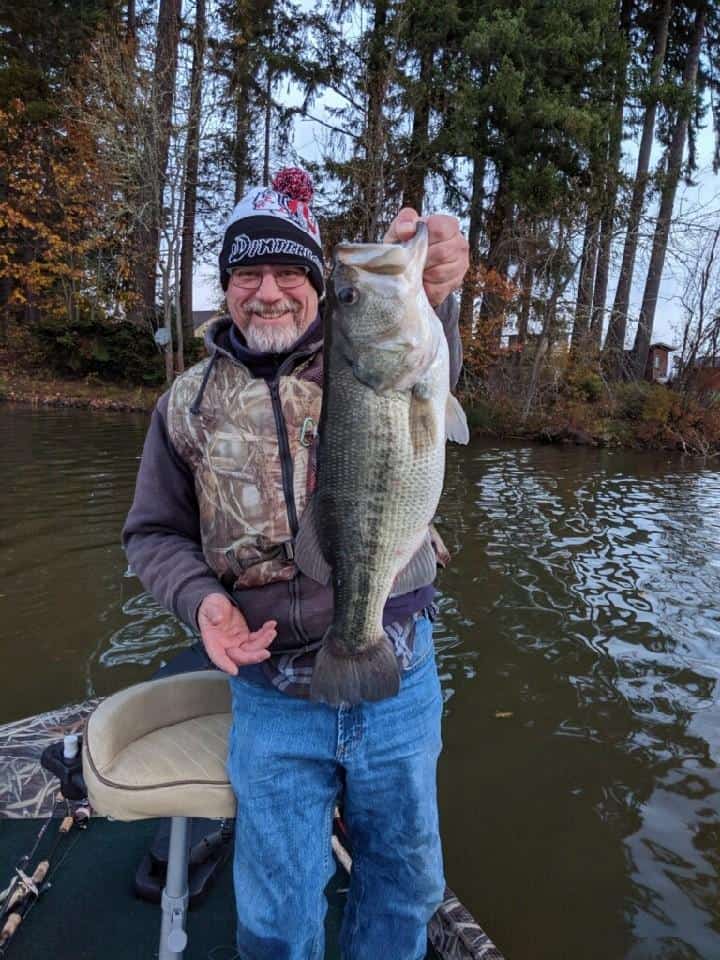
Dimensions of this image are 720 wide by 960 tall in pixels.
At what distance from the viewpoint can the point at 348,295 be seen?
1939 mm

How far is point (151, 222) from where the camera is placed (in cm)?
2189

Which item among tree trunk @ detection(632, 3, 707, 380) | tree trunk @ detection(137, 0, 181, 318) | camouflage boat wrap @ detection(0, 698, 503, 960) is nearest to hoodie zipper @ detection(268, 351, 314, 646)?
camouflage boat wrap @ detection(0, 698, 503, 960)

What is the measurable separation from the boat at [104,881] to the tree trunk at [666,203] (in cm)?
A: 2330

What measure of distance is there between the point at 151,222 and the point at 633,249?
16.3 m

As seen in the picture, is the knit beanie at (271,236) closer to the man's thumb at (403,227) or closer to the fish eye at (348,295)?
the man's thumb at (403,227)

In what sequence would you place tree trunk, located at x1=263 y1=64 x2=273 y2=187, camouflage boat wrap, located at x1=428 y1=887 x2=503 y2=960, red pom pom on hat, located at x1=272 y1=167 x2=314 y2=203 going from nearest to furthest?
camouflage boat wrap, located at x1=428 y1=887 x2=503 y2=960, red pom pom on hat, located at x1=272 y1=167 x2=314 y2=203, tree trunk, located at x1=263 y1=64 x2=273 y2=187

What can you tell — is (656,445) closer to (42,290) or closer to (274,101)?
(274,101)

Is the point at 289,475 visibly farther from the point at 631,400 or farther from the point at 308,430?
the point at 631,400

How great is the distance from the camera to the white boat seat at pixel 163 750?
2.23m

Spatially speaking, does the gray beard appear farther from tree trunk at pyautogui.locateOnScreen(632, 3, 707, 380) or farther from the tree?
tree trunk at pyautogui.locateOnScreen(632, 3, 707, 380)

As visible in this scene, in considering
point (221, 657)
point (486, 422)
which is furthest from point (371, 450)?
point (486, 422)

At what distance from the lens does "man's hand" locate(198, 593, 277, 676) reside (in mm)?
1938

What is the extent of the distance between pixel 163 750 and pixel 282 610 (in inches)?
30.8

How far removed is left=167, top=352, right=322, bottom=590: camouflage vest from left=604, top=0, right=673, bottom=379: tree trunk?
21952mm
